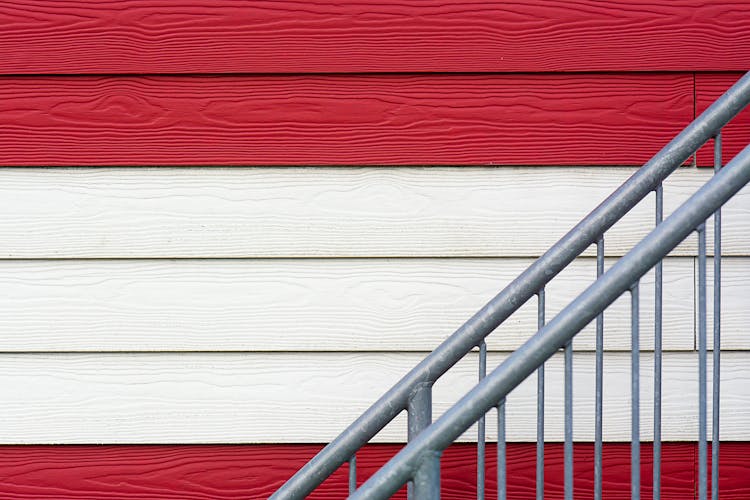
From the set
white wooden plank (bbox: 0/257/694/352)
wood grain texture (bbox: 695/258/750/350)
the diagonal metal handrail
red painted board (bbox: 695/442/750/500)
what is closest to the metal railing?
the diagonal metal handrail

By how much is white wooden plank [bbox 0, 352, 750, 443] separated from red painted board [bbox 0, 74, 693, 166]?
0.60 m

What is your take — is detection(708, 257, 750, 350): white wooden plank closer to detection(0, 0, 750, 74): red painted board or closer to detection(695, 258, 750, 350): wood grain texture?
detection(695, 258, 750, 350): wood grain texture

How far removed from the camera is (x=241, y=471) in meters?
2.12

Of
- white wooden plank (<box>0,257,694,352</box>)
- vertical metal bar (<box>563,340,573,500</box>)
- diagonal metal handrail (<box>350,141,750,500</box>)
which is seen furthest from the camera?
white wooden plank (<box>0,257,694,352</box>)

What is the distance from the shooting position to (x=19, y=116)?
2.11 meters

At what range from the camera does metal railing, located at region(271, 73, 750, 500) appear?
1251mm

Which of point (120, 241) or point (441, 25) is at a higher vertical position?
point (441, 25)

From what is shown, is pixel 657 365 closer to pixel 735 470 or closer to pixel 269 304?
pixel 735 470

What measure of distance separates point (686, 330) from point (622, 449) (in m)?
0.40

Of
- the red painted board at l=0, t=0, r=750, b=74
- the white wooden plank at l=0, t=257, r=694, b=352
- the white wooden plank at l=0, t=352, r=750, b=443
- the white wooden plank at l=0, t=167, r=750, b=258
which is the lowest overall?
the white wooden plank at l=0, t=352, r=750, b=443

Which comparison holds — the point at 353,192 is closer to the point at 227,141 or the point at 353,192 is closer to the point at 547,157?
the point at 227,141

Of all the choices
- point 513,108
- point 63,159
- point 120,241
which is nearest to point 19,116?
point 63,159

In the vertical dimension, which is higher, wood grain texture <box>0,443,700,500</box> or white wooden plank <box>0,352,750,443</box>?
white wooden plank <box>0,352,750,443</box>

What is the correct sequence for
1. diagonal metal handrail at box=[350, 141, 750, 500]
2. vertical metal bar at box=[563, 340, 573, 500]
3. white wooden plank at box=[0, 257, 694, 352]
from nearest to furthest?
diagonal metal handrail at box=[350, 141, 750, 500], vertical metal bar at box=[563, 340, 573, 500], white wooden plank at box=[0, 257, 694, 352]
